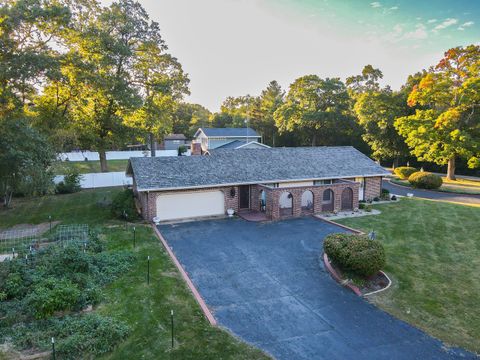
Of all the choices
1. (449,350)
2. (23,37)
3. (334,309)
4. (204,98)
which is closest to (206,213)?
(334,309)

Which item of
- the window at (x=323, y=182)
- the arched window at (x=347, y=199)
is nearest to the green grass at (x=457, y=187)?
the arched window at (x=347, y=199)

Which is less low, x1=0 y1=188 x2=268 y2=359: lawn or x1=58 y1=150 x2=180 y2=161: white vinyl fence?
x1=58 y1=150 x2=180 y2=161: white vinyl fence

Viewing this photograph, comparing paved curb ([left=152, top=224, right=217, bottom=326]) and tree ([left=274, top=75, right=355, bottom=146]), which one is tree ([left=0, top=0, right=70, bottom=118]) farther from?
tree ([left=274, top=75, right=355, bottom=146])

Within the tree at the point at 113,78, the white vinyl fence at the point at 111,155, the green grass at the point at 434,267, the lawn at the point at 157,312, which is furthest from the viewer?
the white vinyl fence at the point at 111,155

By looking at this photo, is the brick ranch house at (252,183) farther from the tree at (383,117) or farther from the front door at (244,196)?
the tree at (383,117)

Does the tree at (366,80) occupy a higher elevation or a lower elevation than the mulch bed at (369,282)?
higher

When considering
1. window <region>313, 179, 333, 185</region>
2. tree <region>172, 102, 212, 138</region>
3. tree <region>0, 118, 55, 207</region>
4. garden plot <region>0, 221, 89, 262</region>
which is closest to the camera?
garden plot <region>0, 221, 89, 262</region>

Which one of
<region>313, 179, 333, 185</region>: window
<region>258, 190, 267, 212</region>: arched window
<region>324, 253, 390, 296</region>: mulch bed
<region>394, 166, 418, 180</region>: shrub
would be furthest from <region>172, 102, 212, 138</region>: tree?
<region>324, 253, 390, 296</region>: mulch bed

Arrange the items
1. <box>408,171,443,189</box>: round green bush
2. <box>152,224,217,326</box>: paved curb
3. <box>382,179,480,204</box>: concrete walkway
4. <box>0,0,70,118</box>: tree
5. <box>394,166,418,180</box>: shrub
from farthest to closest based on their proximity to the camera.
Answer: <box>394,166,418,180</box>: shrub < <box>408,171,443,189</box>: round green bush < <box>382,179,480,204</box>: concrete walkway < <box>0,0,70,118</box>: tree < <box>152,224,217,326</box>: paved curb
